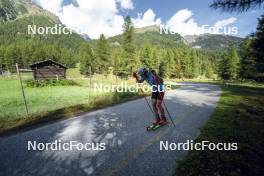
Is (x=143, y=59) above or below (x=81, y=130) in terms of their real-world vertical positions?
above

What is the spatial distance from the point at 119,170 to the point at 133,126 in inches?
144

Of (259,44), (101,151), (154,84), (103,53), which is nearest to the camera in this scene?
(101,151)

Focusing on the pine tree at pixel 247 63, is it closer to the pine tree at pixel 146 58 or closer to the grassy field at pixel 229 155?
the grassy field at pixel 229 155

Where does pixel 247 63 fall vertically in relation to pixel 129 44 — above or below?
below

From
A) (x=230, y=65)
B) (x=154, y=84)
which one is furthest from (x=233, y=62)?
(x=154, y=84)

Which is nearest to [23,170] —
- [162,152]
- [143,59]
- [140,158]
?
[140,158]

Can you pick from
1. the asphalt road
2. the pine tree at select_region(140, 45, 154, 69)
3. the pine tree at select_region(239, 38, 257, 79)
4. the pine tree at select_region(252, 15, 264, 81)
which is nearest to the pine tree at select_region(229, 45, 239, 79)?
the pine tree at select_region(239, 38, 257, 79)

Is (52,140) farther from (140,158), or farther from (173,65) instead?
(173,65)

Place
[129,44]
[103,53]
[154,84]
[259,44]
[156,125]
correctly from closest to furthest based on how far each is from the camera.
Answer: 1. [156,125]
2. [154,84]
3. [259,44]
4. [129,44]
5. [103,53]

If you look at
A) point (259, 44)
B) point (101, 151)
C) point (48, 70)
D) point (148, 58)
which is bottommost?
point (101, 151)

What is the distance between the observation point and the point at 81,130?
755 cm

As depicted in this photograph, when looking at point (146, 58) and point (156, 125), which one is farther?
point (146, 58)

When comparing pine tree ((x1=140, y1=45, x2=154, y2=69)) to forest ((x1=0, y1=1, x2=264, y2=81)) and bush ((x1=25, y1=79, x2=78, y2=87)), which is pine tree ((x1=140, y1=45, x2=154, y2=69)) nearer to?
forest ((x1=0, y1=1, x2=264, y2=81))

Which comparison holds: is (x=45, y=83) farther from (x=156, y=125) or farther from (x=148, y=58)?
(x=148, y=58)
